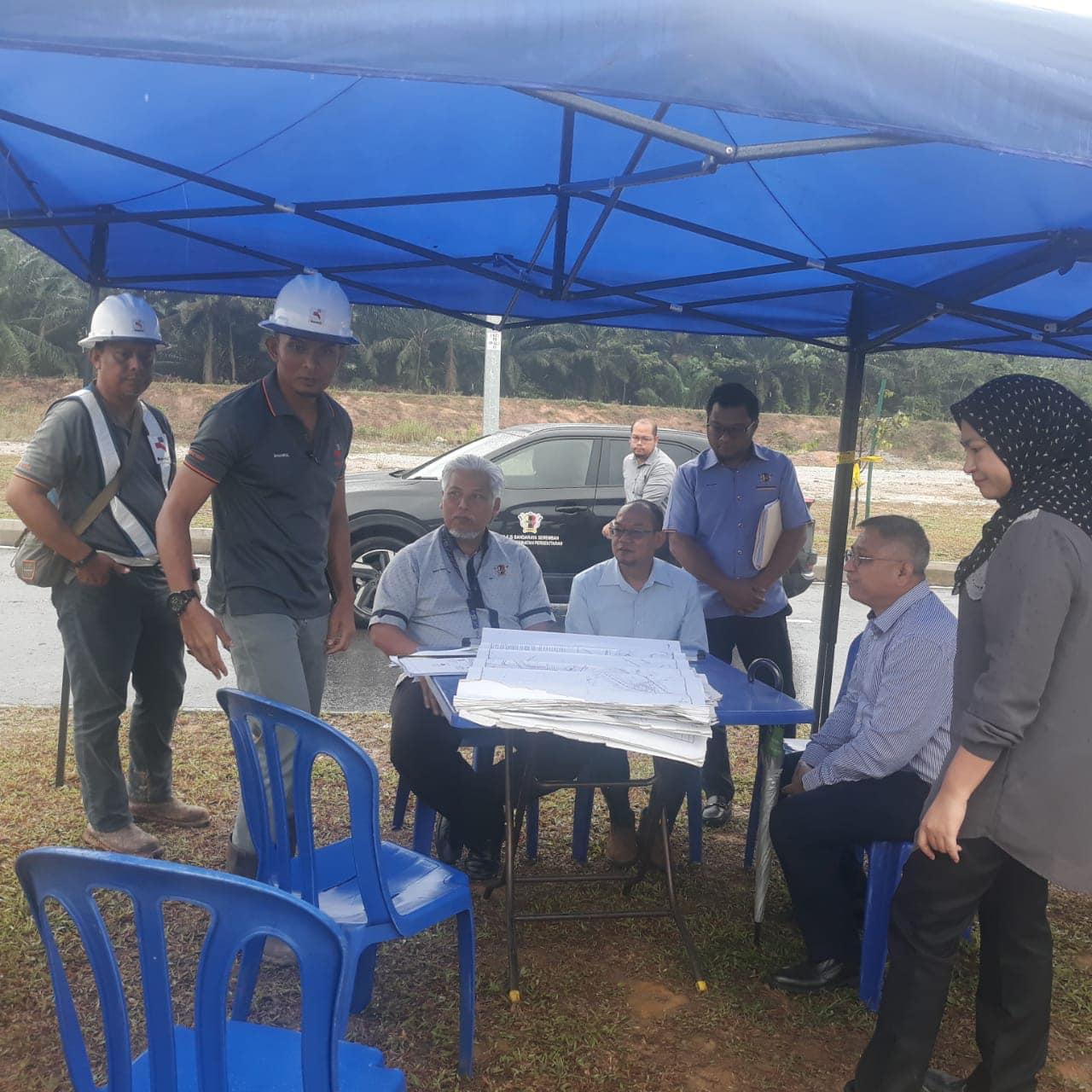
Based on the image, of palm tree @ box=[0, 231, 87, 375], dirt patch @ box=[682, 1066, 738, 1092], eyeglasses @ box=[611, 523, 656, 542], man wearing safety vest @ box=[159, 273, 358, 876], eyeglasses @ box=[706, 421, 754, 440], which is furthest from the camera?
palm tree @ box=[0, 231, 87, 375]

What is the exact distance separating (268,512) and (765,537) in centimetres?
208

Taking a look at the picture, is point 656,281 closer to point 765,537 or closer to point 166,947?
point 765,537

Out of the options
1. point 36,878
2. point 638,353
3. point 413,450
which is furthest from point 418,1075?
point 638,353

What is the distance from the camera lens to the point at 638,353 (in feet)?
138

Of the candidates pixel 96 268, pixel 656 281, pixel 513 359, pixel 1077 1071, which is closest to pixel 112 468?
pixel 96 268

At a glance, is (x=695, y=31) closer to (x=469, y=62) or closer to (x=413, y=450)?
(x=469, y=62)

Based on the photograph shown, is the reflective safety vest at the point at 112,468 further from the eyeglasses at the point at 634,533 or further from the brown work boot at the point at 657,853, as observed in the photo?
the brown work boot at the point at 657,853

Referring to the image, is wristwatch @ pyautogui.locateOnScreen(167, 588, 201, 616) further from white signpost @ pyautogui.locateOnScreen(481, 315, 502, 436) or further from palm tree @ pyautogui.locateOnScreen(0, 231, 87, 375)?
palm tree @ pyautogui.locateOnScreen(0, 231, 87, 375)

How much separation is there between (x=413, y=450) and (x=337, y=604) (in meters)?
22.6

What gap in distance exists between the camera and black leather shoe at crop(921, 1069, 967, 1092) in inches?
98.5

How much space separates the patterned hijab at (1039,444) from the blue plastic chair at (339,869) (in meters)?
1.38

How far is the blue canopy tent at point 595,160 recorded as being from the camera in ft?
5.40

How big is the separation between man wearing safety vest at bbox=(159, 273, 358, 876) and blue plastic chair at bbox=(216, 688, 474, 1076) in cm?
64

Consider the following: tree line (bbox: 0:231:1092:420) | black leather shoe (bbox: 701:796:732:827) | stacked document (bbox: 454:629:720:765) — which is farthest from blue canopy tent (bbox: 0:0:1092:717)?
tree line (bbox: 0:231:1092:420)
